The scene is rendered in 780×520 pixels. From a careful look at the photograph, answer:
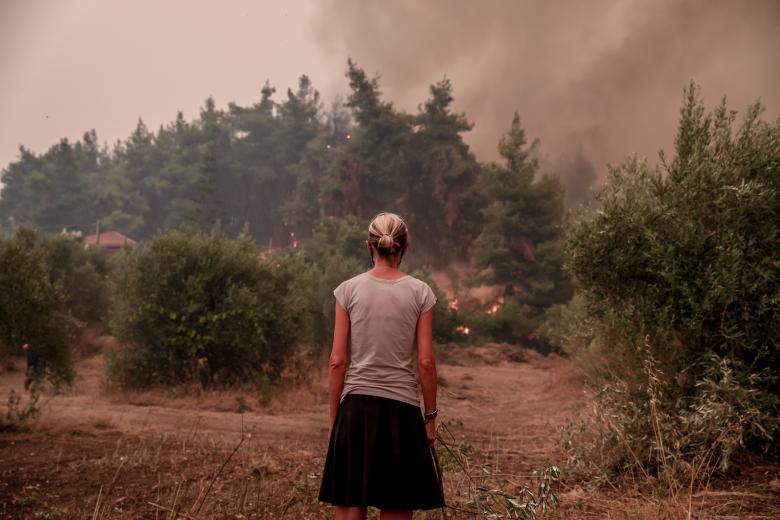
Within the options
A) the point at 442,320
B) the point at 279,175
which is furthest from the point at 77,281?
the point at 279,175

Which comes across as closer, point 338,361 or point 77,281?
point 338,361

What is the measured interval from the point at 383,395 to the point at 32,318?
1478cm

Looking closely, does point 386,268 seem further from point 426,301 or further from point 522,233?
point 522,233

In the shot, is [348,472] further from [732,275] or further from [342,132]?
[342,132]

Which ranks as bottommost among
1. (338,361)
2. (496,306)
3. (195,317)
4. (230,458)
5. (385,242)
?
(230,458)

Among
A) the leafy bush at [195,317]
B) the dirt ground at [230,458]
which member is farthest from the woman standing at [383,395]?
the leafy bush at [195,317]

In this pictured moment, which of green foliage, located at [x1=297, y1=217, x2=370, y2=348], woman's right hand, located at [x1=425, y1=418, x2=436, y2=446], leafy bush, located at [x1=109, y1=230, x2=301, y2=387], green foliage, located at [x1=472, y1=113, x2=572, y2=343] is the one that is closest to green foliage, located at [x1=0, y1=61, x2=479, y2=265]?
green foliage, located at [x1=472, y1=113, x2=572, y2=343]

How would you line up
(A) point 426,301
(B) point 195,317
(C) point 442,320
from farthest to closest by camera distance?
(C) point 442,320 < (B) point 195,317 < (A) point 426,301

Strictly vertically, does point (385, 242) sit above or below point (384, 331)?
above

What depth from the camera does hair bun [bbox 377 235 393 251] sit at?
360 centimetres

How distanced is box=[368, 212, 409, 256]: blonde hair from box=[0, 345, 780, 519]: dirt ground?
1975 millimetres

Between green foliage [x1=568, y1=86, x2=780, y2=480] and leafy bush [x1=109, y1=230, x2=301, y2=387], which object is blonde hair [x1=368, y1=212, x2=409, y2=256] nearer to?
green foliage [x1=568, y1=86, x2=780, y2=480]

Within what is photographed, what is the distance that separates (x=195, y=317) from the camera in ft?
55.3

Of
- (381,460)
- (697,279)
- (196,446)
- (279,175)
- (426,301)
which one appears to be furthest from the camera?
(279,175)
